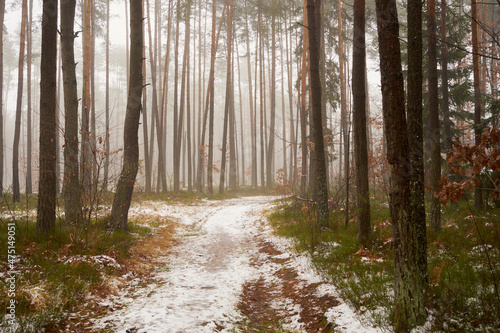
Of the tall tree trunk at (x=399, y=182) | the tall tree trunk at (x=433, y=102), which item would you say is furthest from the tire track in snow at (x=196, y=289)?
the tall tree trunk at (x=433, y=102)

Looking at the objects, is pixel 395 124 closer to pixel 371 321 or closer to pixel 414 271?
pixel 414 271

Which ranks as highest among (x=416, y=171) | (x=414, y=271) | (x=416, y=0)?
(x=416, y=0)

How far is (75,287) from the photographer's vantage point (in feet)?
12.9

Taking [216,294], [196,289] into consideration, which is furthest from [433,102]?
[196,289]

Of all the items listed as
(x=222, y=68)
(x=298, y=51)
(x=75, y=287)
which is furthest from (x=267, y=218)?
(x=222, y=68)

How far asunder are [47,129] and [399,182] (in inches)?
240

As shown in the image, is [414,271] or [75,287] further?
[75,287]

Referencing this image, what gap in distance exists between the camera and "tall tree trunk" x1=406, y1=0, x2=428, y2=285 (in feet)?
10.5

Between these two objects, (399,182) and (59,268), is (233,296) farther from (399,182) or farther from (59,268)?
(399,182)

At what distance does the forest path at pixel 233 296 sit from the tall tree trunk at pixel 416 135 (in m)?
1.21

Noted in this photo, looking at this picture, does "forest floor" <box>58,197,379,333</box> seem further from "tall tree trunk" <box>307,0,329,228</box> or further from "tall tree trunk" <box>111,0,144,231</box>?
"tall tree trunk" <box>307,0,329,228</box>

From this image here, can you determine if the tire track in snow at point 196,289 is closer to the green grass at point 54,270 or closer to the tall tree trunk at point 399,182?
the green grass at point 54,270

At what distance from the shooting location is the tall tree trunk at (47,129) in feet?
18.4

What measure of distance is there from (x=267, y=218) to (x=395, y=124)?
7.99 meters
